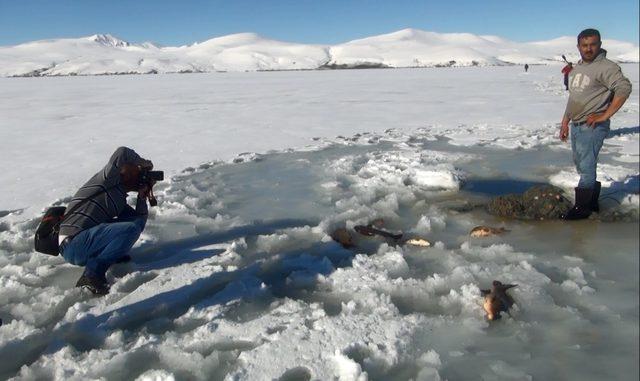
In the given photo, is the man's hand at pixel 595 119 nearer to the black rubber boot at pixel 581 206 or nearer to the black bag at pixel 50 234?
the black rubber boot at pixel 581 206

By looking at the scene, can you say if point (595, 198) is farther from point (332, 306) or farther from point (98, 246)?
point (98, 246)

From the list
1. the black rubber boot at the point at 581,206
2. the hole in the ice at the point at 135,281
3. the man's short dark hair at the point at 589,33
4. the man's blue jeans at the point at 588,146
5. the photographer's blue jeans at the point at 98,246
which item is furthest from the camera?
the black rubber boot at the point at 581,206

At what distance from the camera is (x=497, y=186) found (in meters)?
6.38

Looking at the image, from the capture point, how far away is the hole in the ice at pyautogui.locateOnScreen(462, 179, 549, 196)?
6137 millimetres

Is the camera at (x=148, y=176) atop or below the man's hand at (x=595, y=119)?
below

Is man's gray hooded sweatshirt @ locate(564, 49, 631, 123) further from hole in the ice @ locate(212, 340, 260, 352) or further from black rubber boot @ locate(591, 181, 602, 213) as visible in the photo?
hole in the ice @ locate(212, 340, 260, 352)

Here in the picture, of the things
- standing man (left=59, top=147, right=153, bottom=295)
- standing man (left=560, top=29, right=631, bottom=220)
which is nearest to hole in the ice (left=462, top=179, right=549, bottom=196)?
standing man (left=560, top=29, right=631, bottom=220)

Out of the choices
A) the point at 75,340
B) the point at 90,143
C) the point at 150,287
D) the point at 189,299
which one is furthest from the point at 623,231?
the point at 90,143

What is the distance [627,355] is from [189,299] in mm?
2953

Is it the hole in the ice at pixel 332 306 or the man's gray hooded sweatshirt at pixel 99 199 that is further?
the man's gray hooded sweatshirt at pixel 99 199

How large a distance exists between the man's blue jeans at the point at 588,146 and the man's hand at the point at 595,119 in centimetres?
5

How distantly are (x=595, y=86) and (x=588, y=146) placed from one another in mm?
597

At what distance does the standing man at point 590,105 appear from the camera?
424 cm

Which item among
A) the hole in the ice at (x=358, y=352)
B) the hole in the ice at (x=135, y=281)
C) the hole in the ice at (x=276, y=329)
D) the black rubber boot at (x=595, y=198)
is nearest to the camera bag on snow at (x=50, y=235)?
the hole in the ice at (x=135, y=281)
